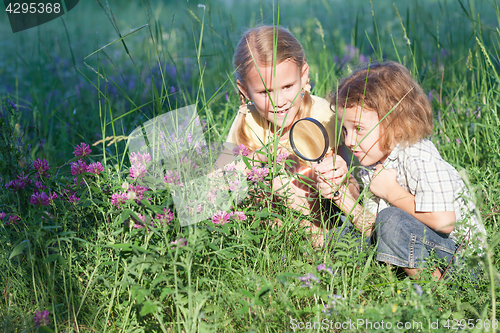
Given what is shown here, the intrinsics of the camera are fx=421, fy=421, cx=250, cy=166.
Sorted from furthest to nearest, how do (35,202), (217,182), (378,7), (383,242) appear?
(378,7)
(383,242)
(217,182)
(35,202)

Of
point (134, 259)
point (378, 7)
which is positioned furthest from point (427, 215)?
point (378, 7)

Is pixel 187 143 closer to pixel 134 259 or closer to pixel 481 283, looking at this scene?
pixel 134 259

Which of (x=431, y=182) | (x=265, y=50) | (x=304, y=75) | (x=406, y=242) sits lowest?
(x=406, y=242)

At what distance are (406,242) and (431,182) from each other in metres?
0.32

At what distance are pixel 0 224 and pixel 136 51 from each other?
15.7 feet

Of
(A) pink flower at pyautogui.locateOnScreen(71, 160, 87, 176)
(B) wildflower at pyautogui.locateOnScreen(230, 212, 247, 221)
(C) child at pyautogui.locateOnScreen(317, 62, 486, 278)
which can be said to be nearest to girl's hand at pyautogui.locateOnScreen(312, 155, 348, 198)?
(C) child at pyautogui.locateOnScreen(317, 62, 486, 278)

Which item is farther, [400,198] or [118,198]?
[400,198]

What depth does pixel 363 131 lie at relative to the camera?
2223mm

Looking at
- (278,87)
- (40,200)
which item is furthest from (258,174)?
(40,200)

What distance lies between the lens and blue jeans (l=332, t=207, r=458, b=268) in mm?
2086

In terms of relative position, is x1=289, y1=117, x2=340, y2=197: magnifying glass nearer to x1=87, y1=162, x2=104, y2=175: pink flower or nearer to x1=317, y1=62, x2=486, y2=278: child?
x1=317, y1=62, x2=486, y2=278: child

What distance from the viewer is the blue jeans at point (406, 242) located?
2.09m

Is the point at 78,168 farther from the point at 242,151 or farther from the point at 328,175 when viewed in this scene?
the point at 328,175

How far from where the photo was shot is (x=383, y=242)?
214 centimetres
